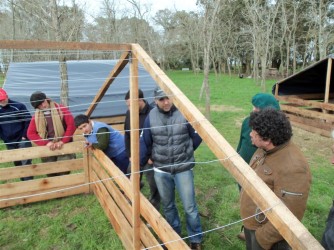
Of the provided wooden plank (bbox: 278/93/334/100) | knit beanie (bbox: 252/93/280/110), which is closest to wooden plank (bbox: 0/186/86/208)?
knit beanie (bbox: 252/93/280/110)

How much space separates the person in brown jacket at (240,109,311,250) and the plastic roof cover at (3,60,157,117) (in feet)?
17.4

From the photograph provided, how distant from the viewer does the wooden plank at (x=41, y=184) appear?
3.89 m

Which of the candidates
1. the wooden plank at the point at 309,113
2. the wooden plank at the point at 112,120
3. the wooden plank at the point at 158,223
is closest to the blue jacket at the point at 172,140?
the wooden plank at the point at 158,223

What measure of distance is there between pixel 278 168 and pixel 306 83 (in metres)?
8.82

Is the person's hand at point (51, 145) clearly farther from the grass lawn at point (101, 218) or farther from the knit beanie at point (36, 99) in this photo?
the grass lawn at point (101, 218)

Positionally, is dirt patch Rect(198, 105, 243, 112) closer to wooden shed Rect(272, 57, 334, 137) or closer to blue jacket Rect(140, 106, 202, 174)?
wooden shed Rect(272, 57, 334, 137)

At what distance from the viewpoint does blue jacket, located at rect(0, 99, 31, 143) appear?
13.6 ft

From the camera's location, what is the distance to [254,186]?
3.45 ft

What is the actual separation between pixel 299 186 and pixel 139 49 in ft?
4.40

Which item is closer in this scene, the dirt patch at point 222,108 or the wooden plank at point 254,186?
the wooden plank at point 254,186

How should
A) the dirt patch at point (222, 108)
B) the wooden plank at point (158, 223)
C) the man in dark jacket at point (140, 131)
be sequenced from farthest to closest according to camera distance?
the dirt patch at point (222, 108)
the man in dark jacket at point (140, 131)
the wooden plank at point (158, 223)

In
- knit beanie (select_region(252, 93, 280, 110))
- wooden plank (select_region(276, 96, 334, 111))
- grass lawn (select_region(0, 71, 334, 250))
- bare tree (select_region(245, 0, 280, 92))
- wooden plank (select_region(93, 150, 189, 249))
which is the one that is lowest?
grass lawn (select_region(0, 71, 334, 250))

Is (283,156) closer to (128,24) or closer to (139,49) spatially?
(139,49)

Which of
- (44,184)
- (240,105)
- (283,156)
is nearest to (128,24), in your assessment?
(240,105)
